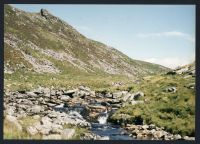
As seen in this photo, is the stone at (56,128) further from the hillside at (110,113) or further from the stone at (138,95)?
the stone at (138,95)

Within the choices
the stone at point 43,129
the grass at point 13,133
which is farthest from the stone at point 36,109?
the grass at point 13,133

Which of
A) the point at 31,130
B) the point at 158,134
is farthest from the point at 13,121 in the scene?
the point at 158,134

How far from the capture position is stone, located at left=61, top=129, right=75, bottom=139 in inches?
565

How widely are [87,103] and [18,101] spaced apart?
18.0 ft

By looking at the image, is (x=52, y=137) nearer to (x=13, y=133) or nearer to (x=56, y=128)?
(x=56, y=128)

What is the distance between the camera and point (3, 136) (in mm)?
13539

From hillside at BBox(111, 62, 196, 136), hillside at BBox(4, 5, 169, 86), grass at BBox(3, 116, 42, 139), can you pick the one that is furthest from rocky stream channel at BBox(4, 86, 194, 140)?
hillside at BBox(4, 5, 169, 86)

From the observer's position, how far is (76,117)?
61.3ft

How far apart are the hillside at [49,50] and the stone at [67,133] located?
68.8 ft

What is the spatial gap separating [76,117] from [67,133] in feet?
13.7

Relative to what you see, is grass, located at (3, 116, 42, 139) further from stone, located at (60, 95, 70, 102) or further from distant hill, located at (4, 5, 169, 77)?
distant hill, located at (4, 5, 169, 77)

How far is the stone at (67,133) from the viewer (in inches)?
565
